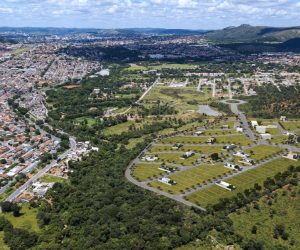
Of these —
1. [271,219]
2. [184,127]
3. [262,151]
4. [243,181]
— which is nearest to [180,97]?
[184,127]

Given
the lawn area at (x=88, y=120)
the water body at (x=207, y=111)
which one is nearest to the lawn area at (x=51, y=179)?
the lawn area at (x=88, y=120)

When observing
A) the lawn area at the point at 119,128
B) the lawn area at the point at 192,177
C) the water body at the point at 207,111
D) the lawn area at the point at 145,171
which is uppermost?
the lawn area at the point at 192,177

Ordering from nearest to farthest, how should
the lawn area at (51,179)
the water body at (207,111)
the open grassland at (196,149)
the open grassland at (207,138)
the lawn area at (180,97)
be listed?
1. the lawn area at (51,179)
2. the open grassland at (196,149)
3. the open grassland at (207,138)
4. the water body at (207,111)
5. the lawn area at (180,97)

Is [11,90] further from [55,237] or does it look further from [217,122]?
[55,237]

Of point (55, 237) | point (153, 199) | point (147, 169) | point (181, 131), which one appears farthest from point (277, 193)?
point (181, 131)

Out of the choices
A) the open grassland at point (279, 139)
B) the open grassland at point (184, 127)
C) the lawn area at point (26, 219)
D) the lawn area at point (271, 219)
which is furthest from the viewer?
the open grassland at point (184, 127)

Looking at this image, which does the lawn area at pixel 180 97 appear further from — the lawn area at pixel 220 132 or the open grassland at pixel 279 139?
the open grassland at pixel 279 139

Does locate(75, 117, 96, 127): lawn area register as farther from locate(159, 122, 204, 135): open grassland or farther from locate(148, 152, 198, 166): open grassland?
locate(148, 152, 198, 166): open grassland
